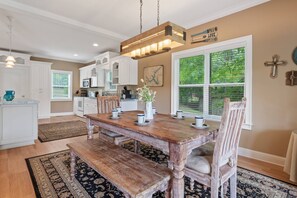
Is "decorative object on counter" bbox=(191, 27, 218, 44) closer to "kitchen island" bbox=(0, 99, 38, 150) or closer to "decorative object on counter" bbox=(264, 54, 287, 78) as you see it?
"decorative object on counter" bbox=(264, 54, 287, 78)

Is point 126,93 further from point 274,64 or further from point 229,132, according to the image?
point 229,132

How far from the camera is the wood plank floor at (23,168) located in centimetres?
179

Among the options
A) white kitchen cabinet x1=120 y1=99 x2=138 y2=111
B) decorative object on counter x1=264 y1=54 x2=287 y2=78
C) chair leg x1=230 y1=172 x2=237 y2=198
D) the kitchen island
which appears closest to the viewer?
chair leg x1=230 y1=172 x2=237 y2=198

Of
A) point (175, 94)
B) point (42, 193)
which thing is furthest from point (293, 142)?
point (42, 193)

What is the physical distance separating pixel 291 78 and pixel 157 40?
2061mm

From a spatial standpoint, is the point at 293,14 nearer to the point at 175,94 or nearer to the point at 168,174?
the point at 175,94

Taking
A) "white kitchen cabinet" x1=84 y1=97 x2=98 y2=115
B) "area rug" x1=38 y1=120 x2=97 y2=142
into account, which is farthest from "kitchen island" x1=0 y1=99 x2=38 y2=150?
"white kitchen cabinet" x1=84 y1=97 x2=98 y2=115

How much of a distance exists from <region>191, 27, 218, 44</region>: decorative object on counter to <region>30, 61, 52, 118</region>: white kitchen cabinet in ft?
19.5

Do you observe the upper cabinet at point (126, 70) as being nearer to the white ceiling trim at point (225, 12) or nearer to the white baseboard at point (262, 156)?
the white ceiling trim at point (225, 12)

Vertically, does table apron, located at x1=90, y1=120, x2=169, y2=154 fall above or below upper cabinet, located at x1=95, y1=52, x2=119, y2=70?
below

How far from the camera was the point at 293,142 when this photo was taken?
1.93 m

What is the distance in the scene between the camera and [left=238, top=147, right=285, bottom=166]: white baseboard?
7.90 feet

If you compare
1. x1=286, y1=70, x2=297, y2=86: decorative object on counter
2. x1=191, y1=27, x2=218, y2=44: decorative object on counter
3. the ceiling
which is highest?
the ceiling

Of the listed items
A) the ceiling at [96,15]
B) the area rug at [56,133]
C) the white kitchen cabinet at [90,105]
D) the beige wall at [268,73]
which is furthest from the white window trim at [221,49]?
the white kitchen cabinet at [90,105]
